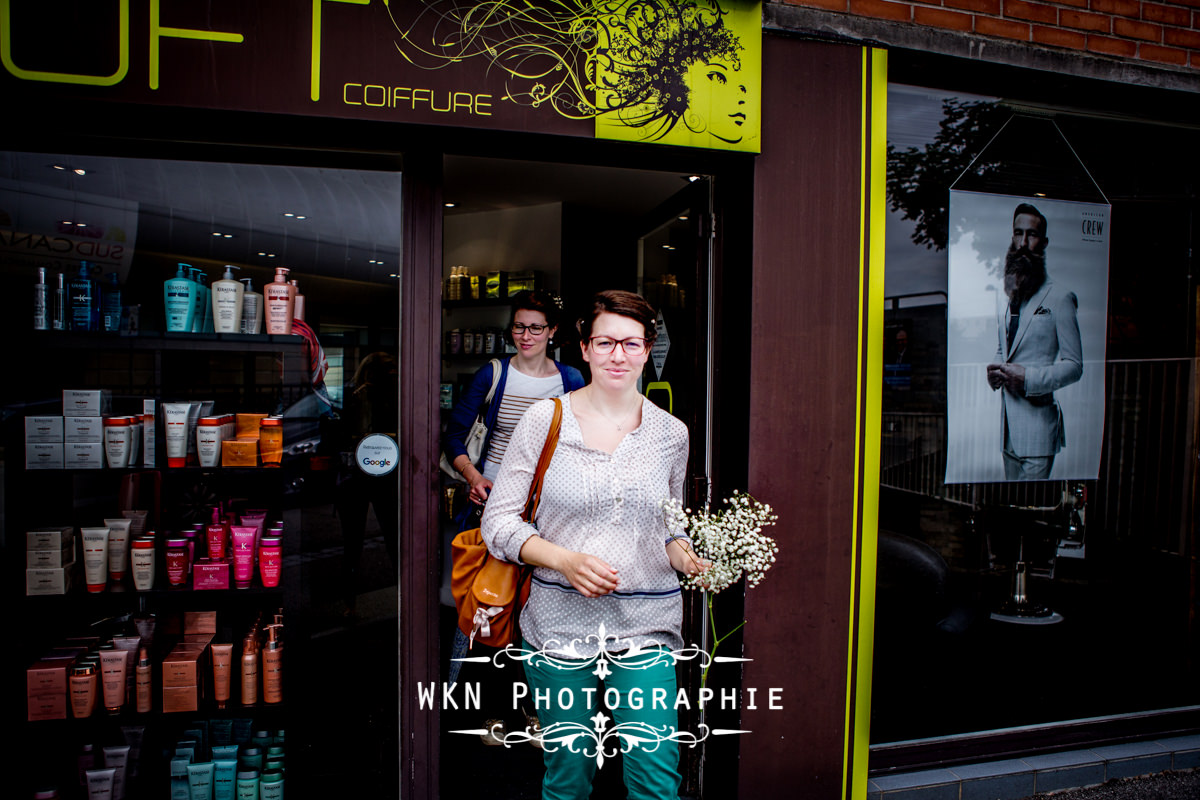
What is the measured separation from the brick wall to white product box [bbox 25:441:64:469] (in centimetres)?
321

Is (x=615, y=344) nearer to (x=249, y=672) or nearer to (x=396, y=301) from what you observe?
(x=396, y=301)

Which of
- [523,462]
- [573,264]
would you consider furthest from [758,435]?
[573,264]

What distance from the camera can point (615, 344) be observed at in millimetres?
1981

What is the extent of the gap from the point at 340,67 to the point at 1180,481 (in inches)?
173

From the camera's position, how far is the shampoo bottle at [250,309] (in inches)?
99.5

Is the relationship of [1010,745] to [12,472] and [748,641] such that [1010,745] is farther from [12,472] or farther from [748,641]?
[12,472]

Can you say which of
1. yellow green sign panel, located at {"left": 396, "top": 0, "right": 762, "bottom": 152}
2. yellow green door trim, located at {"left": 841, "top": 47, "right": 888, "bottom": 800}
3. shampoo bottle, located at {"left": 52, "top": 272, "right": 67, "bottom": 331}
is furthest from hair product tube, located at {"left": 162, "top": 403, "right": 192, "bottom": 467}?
yellow green door trim, located at {"left": 841, "top": 47, "right": 888, "bottom": 800}

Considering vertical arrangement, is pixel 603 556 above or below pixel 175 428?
below

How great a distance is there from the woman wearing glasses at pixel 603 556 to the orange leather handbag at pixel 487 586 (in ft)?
0.35

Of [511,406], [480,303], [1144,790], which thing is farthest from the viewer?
[480,303]

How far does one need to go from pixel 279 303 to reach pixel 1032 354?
332 centimetres

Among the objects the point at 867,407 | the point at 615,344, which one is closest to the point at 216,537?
the point at 615,344

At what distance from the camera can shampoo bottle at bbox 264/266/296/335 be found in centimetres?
254

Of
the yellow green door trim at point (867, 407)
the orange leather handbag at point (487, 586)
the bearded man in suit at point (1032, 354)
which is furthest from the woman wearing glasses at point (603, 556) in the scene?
the bearded man in suit at point (1032, 354)
